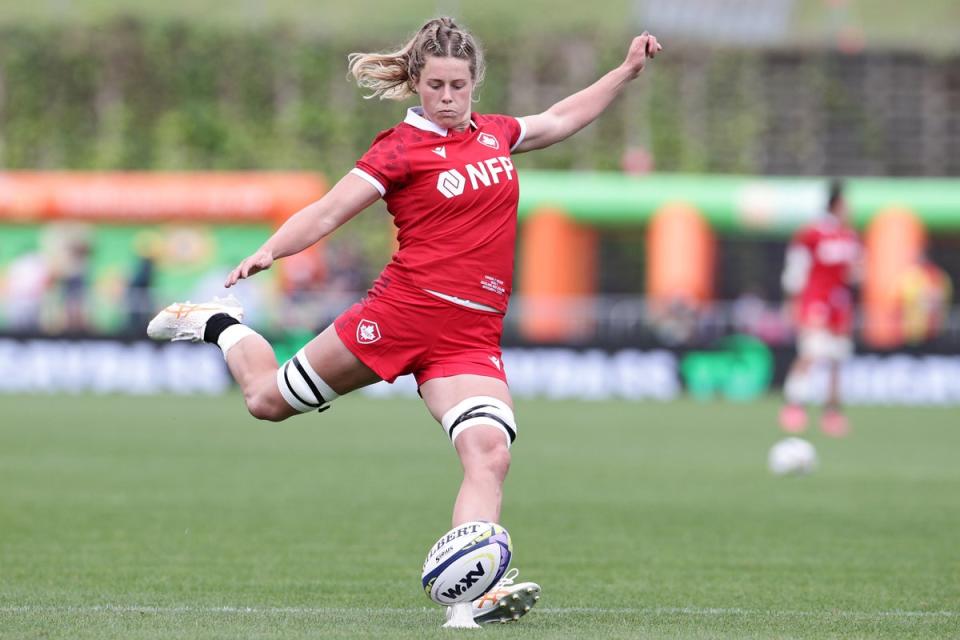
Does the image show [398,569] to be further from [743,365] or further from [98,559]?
[743,365]

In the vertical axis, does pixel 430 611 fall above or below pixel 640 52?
below

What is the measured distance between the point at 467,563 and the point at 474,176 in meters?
1.47

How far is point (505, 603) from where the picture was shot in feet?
20.2

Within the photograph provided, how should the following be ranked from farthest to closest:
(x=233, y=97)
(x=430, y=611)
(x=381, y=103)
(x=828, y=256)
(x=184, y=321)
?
1. (x=233, y=97)
2. (x=381, y=103)
3. (x=828, y=256)
4. (x=184, y=321)
5. (x=430, y=611)

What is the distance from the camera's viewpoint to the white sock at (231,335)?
7.12 meters

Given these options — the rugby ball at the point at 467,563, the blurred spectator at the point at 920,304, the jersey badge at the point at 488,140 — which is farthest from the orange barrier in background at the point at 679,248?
the rugby ball at the point at 467,563

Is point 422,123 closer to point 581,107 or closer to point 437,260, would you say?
point 437,260

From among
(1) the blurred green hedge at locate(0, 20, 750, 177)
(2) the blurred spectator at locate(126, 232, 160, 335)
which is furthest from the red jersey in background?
(1) the blurred green hedge at locate(0, 20, 750, 177)

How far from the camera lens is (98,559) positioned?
810 cm

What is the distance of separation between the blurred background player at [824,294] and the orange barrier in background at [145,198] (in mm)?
15980

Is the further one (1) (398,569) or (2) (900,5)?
(2) (900,5)

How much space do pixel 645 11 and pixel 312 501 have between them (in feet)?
109

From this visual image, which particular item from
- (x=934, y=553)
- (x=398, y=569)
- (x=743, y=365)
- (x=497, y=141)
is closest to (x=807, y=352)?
(x=743, y=365)

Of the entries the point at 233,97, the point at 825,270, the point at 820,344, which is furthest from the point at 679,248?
the point at 233,97
